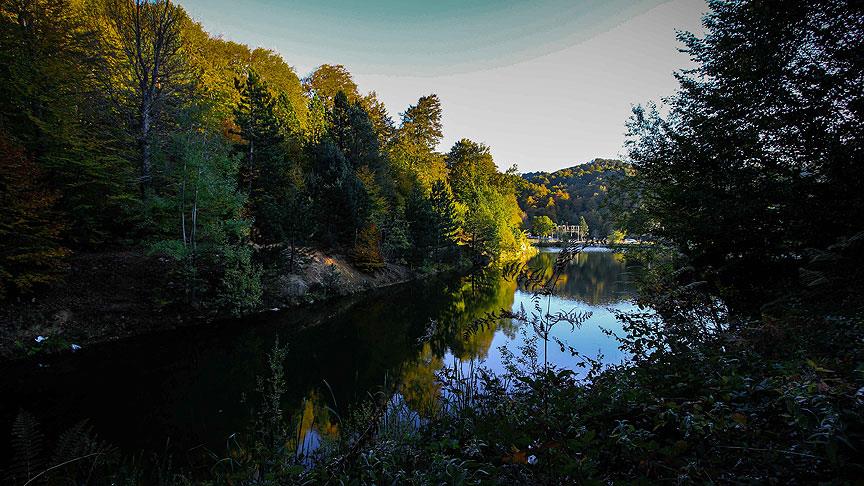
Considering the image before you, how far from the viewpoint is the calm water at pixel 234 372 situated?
7703 mm

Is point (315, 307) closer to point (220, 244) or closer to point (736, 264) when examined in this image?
point (220, 244)

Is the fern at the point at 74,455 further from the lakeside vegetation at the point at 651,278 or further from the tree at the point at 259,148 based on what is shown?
the tree at the point at 259,148

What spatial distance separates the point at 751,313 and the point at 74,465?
41.5 ft

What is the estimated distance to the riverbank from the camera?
1138 centimetres

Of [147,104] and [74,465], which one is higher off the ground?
[147,104]

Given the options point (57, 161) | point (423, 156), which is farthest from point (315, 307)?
point (423, 156)

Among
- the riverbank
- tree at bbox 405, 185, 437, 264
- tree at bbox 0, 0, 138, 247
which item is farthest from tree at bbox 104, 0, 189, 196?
tree at bbox 405, 185, 437, 264

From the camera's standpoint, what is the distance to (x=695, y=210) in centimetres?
978

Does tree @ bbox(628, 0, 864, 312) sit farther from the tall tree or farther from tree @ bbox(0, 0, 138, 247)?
the tall tree

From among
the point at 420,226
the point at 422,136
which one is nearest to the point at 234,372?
the point at 420,226

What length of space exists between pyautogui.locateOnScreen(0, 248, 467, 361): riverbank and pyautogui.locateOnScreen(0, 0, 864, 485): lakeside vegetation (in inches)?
35.5

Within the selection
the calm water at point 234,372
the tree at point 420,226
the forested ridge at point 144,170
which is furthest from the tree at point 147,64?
the tree at point 420,226

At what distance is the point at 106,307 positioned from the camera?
13594 millimetres

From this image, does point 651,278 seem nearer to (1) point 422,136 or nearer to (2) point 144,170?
(2) point 144,170
